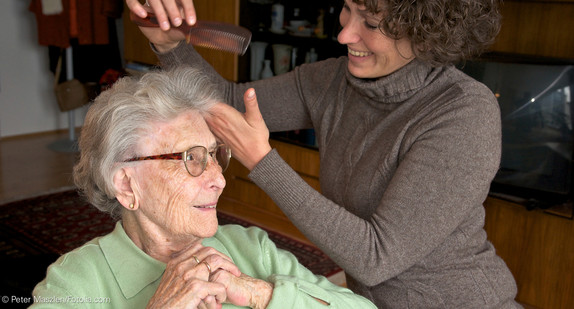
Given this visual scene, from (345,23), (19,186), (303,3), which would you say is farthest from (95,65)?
(345,23)

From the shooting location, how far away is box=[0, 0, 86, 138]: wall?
17.1ft

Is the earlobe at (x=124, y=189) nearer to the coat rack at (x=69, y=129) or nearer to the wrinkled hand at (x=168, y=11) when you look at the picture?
the wrinkled hand at (x=168, y=11)

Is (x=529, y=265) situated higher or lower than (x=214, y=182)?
lower

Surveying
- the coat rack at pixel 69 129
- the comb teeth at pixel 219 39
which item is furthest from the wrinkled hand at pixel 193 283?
the coat rack at pixel 69 129

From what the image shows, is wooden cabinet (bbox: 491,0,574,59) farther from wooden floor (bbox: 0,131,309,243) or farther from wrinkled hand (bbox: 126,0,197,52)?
wrinkled hand (bbox: 126,0,197,52)

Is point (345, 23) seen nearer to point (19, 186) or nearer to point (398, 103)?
point (398, 103)

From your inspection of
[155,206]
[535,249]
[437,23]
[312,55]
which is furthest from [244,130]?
[312,55]

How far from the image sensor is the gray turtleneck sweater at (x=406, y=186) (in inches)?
50.8

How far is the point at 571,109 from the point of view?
8.56 ft

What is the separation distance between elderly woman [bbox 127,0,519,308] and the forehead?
54 millimetres

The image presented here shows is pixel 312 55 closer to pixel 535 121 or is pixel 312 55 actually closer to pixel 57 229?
pixel 535 121

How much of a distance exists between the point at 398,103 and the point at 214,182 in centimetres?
50

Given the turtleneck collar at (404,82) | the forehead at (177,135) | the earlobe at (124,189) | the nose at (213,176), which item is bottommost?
the earlobe at (124,189)

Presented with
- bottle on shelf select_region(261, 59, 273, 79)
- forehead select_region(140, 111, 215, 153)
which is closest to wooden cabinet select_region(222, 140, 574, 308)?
bottle on shelf select_region(261, 59, 273, 79)
